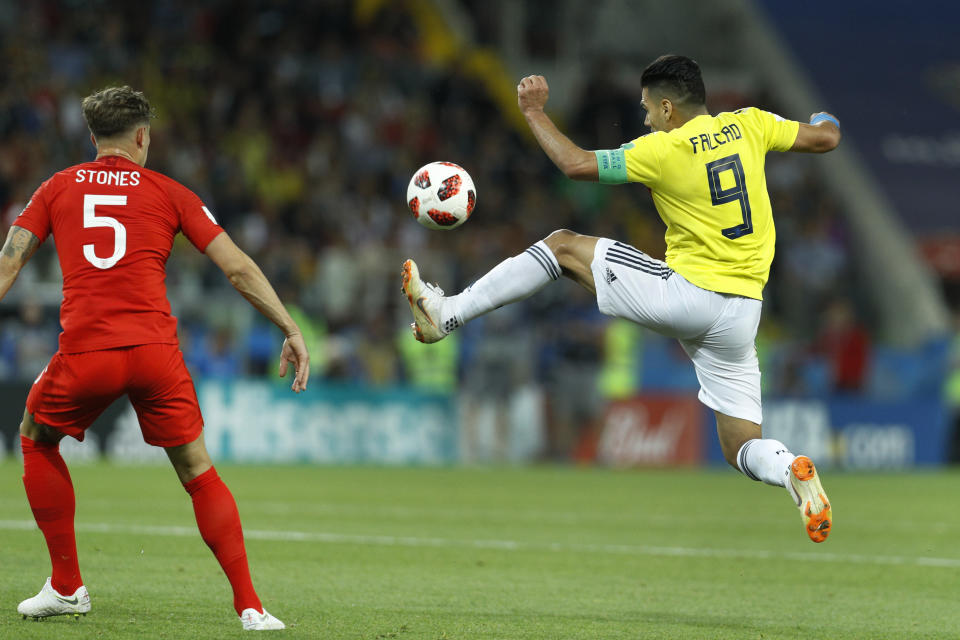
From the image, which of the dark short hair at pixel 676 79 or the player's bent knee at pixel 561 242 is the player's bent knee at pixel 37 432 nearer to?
the player's bent knee at pixel 561 242

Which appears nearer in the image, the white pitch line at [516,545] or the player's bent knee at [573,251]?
the player's bent knee at [573,251]

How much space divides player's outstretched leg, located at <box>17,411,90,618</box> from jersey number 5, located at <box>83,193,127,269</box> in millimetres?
731

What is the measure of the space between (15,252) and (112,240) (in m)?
0.40

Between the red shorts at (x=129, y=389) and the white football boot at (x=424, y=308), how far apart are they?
60.0 inches

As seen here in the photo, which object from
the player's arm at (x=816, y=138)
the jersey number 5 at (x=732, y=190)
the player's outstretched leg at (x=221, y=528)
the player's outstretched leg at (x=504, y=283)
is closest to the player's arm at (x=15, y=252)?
the player's outstretched leg at (x=221, y=528)

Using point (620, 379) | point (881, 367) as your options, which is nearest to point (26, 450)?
point (620, 379)

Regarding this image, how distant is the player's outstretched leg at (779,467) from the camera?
245 inches

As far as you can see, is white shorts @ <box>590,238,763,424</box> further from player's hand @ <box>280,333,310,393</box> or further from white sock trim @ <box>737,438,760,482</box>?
player's hand @ <box>280,333,310,393</box>

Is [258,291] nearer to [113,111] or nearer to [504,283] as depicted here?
[113,111]

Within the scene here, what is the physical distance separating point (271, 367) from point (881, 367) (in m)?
8.24

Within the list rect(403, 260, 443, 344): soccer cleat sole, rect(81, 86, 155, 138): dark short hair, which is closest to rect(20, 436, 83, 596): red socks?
rect(81, 86, 155, 138): dark short hair

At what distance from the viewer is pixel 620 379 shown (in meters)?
18.9

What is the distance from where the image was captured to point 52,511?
5.95 metres

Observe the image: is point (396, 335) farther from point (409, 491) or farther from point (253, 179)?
point (409, 491)
